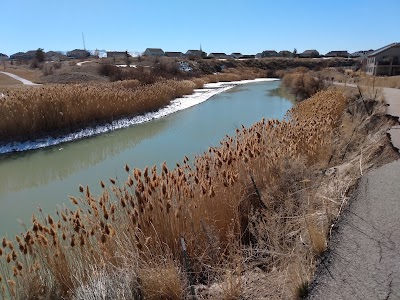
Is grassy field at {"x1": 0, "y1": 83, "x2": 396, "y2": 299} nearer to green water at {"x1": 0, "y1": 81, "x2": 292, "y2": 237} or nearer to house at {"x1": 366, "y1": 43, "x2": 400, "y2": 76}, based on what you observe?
green water at {"x1": 0, "y1": 81, "x2": 292, "y2": 237}

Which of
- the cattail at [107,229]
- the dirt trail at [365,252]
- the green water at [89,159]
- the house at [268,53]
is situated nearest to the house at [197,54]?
the house at [268,53]

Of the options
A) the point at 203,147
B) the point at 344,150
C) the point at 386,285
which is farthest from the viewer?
the point at 203,147

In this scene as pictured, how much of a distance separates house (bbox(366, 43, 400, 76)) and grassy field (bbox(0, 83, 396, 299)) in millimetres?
46555

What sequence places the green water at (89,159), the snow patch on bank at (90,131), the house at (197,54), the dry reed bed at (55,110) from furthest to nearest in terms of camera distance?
the house at (197,54)
the dry reed bed at (55,110)
the snow patch on bank at (90,131)
the green water at (89,159)

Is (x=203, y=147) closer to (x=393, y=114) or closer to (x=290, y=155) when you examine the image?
(x=393, y=114)

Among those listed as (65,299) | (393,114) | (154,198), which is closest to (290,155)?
(154,198)

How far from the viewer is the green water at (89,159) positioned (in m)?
7.91

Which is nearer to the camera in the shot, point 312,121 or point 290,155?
point 290,155

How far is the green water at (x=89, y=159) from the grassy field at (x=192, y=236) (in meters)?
2.23

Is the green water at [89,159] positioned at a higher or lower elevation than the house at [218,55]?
lower

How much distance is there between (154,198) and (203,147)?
7.68 m

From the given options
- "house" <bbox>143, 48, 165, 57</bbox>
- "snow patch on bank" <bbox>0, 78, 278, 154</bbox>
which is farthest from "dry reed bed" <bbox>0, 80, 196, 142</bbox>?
"house" <bbox>143, 48, 165, 57</bbox>

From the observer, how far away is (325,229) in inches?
133

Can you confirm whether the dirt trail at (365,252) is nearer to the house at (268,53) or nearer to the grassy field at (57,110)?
the grassy field at (57,110)
